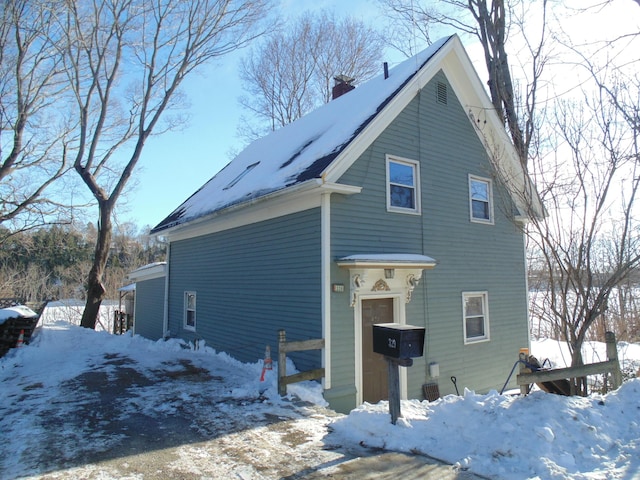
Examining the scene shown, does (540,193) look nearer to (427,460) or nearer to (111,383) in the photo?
(427,460)

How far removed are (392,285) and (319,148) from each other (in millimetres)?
3373

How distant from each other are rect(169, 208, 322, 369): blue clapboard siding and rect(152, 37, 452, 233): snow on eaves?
0.79 meters

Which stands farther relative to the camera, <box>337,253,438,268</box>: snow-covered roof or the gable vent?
the gable vent

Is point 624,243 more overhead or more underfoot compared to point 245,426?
more overhead

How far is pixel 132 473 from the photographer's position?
14.1 ft

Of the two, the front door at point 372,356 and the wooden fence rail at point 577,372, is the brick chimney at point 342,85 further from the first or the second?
the wooden fence rail at point 577,372

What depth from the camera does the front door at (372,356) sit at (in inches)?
338

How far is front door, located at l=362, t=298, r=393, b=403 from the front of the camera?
8.58m

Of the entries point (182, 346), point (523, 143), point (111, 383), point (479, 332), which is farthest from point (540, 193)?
point (182, 346)

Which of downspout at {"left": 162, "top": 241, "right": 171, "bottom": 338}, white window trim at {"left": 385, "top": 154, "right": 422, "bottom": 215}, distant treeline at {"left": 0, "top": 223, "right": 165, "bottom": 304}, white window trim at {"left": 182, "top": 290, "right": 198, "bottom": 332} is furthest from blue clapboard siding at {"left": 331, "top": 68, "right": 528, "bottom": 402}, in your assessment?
distant treeline at {"left": 0, "top": 223, "right": 165, "bottom": 304}

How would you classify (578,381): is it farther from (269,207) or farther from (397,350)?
(269,207)

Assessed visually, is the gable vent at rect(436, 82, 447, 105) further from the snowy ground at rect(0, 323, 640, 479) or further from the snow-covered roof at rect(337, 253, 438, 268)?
the snowy ground at rect(0, 323, 640, 479)

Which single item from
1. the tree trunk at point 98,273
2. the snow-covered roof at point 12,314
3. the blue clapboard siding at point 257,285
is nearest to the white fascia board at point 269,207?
the blue clapboard siding at point 257,285

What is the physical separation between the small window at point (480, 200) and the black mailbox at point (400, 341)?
6624 millimetres
